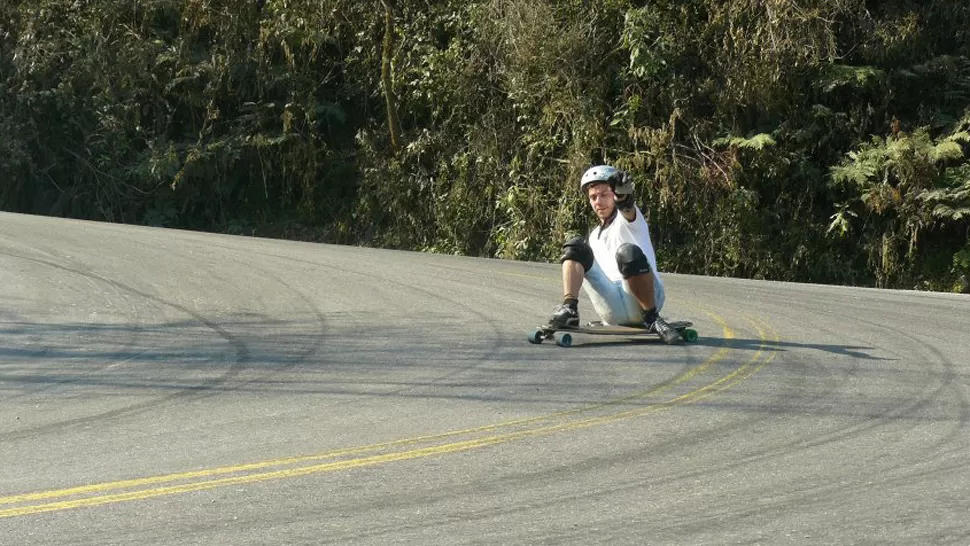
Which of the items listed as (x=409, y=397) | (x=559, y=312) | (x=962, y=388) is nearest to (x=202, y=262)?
(x=559, y=312)

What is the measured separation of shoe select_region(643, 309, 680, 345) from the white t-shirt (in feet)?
1.12

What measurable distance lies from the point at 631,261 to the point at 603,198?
27.4 inches

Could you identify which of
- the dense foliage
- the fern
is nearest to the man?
the dense foliage

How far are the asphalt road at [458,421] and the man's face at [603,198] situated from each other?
3.78 feet

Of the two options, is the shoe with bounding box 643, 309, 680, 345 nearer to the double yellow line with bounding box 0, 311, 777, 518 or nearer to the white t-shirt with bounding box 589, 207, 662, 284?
the white t-shirt with bounding box 589, 207, 662, 284

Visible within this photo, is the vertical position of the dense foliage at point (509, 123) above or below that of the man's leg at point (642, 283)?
above

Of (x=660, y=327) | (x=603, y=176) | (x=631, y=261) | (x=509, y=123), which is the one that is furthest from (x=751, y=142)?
(x=631, y=261)

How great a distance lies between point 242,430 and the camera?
7832mm

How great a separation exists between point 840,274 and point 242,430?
14.5m

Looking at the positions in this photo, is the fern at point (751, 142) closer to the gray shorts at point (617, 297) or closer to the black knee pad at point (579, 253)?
the gray shorts at point (617, 297)

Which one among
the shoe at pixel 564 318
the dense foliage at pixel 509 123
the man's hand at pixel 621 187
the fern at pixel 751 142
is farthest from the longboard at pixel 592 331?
the fern at pixel 751 142

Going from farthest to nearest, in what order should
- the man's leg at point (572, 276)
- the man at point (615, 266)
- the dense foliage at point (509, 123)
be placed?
1. the dense foliage at point (509, 123)
2. the man's leg at point (572, 276)
3. the man at point (615, 266)

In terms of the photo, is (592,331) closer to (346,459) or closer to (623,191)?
(623,191)

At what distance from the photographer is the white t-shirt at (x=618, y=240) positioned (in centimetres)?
1157
